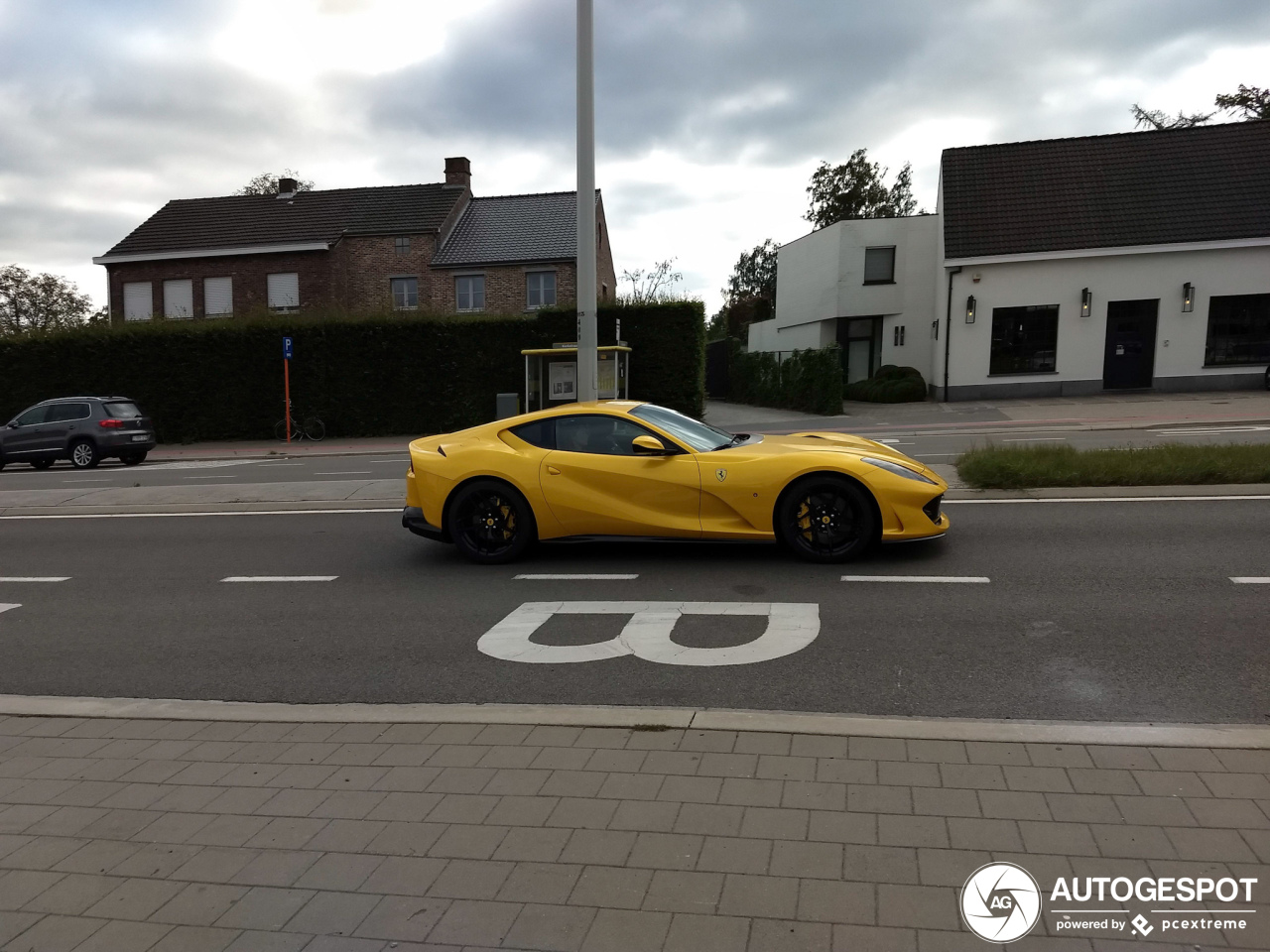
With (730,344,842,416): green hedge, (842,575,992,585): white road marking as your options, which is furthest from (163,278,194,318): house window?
(842,575,992,585): white road marking

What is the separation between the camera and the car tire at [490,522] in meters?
7.76

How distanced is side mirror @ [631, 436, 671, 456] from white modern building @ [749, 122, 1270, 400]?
2185 centimetres

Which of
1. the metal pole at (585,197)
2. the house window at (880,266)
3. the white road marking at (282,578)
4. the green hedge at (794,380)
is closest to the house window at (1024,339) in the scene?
the green hedge at (794,380)

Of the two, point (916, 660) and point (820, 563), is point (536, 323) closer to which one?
point (820, 563)

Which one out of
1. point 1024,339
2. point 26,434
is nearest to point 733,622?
point 26,434

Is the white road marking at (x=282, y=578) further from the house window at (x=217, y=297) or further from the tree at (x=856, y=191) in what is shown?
the tree at (x=856, y=191)

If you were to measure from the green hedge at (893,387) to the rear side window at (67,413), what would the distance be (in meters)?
21.6

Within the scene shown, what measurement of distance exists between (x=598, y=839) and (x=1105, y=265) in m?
27.0

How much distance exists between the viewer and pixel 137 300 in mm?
38031

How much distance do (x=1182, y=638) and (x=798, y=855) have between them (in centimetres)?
332

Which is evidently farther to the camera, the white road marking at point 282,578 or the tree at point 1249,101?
the tree at point 1249,101

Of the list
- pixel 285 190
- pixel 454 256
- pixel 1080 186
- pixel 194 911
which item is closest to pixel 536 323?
pixel 454 256

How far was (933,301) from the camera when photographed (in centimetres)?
3064

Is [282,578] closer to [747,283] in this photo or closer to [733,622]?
[733,622]
